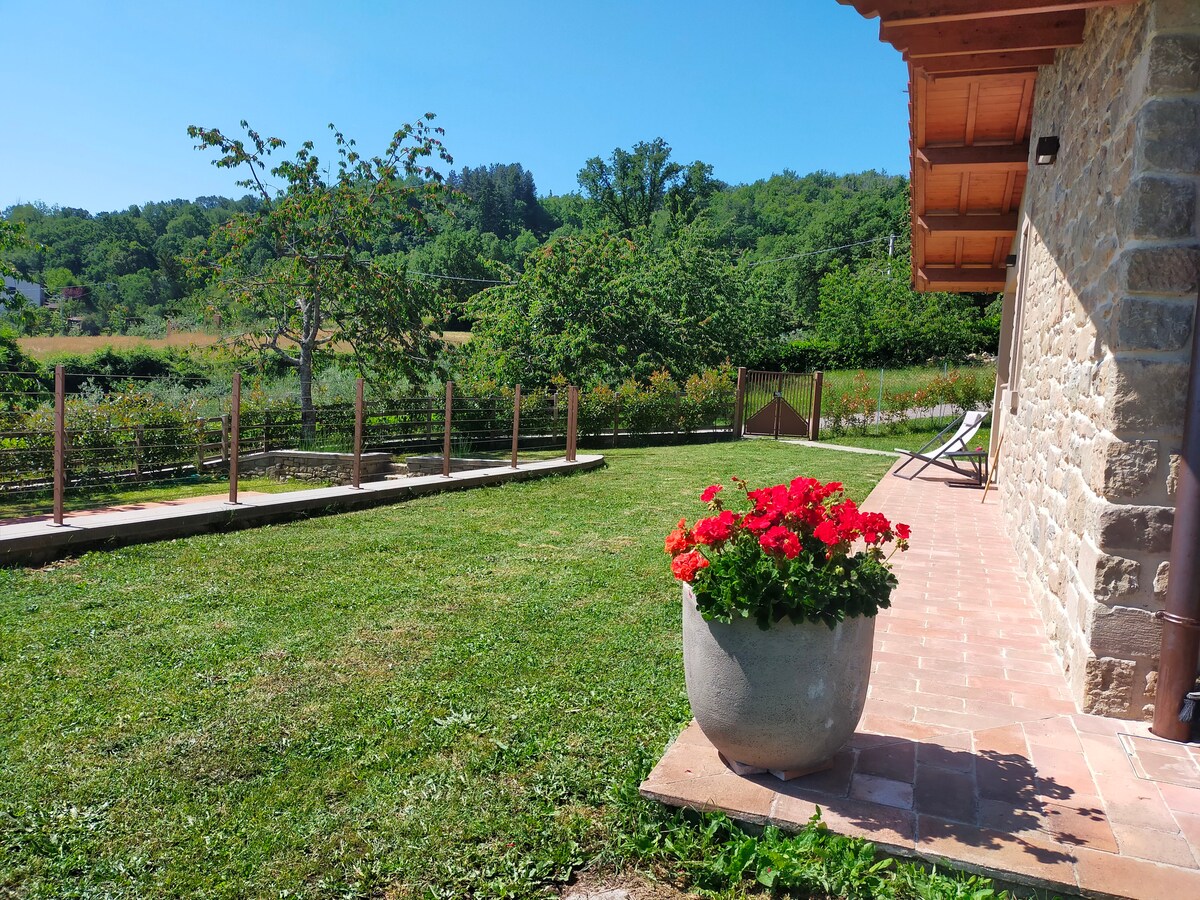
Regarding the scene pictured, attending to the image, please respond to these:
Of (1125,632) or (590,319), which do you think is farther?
(590,319)

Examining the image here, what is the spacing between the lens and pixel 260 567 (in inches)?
228

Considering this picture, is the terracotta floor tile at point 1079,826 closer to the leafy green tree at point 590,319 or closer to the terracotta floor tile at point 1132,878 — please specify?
the terracotta floor tile at point 1132,878

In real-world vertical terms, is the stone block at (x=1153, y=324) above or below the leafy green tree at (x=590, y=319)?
below

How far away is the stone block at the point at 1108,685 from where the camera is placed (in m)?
3.09

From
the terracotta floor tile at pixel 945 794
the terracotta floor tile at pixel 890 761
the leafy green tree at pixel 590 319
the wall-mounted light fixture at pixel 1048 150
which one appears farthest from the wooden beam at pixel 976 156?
the leafy green tree at pixel 590 319

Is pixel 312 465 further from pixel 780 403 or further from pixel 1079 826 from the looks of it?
pixel 1079 826

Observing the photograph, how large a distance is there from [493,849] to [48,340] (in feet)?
156

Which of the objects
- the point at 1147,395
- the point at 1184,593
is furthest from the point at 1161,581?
the point at 1147,395

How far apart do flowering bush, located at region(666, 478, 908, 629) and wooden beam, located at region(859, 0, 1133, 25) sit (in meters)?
2.03

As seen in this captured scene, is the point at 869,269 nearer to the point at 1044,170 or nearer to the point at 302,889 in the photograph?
the point at 1044,170

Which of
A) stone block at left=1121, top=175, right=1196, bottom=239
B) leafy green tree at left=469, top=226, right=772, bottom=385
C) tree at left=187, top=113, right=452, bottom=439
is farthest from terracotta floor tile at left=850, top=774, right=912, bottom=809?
leafy green tree at left=469, top=226, right=772, bottom=385

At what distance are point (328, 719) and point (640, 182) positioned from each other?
5020 cm

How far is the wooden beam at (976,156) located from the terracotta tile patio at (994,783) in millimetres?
4670

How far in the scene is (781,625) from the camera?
2391 millimetres
